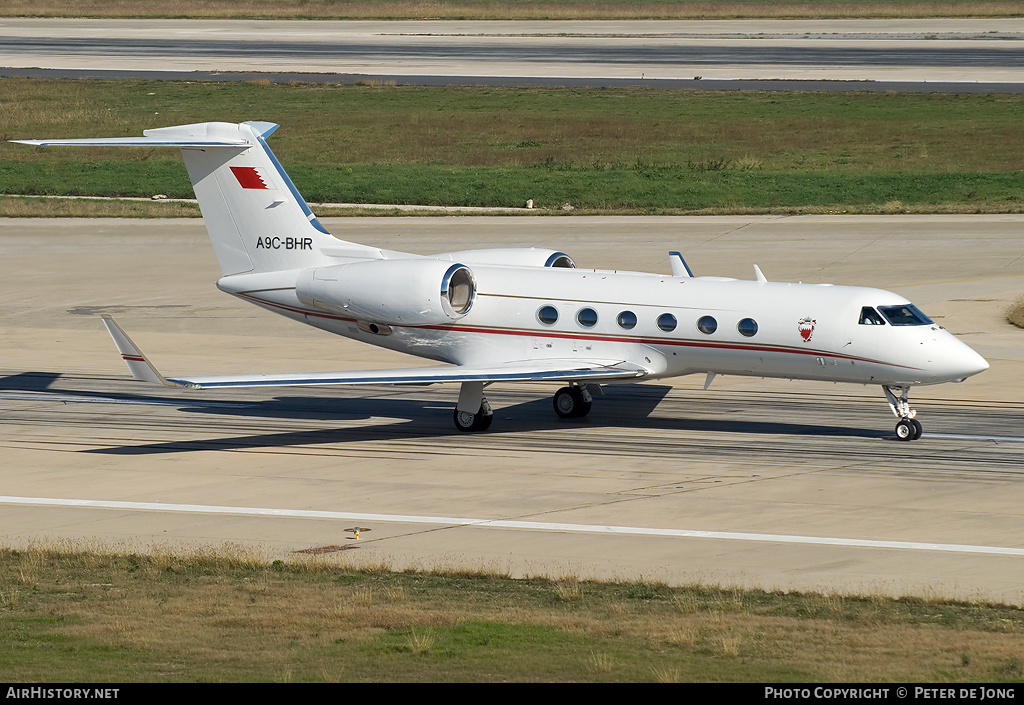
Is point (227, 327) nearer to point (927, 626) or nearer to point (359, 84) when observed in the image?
point (927, 626)

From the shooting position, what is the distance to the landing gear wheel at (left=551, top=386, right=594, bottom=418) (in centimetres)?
2914

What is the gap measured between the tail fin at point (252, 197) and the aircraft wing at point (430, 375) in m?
3.89

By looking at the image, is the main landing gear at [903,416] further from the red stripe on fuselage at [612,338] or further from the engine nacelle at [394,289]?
the engine nacelle at [394,289]

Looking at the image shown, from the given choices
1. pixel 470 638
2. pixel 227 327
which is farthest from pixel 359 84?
pixel 470 638

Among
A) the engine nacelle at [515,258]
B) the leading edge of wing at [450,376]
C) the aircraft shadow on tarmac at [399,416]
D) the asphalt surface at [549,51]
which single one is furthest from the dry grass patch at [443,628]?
the asphalt surface at [549,51]

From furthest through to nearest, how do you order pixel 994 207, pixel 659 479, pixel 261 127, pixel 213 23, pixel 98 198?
pixel 213 23, pixel 98 198, pixel 994 207, pixel 261 127, pixel 659 479

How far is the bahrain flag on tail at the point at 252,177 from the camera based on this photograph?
1172 inches

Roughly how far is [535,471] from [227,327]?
16189 millimetres

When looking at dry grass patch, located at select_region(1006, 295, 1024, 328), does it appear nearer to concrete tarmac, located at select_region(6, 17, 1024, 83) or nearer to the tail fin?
the tail fin

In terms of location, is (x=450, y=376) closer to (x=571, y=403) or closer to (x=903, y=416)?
(x=571, y=403)

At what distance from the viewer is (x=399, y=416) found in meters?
29.9

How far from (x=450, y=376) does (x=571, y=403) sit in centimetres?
344

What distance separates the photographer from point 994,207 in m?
52.8
